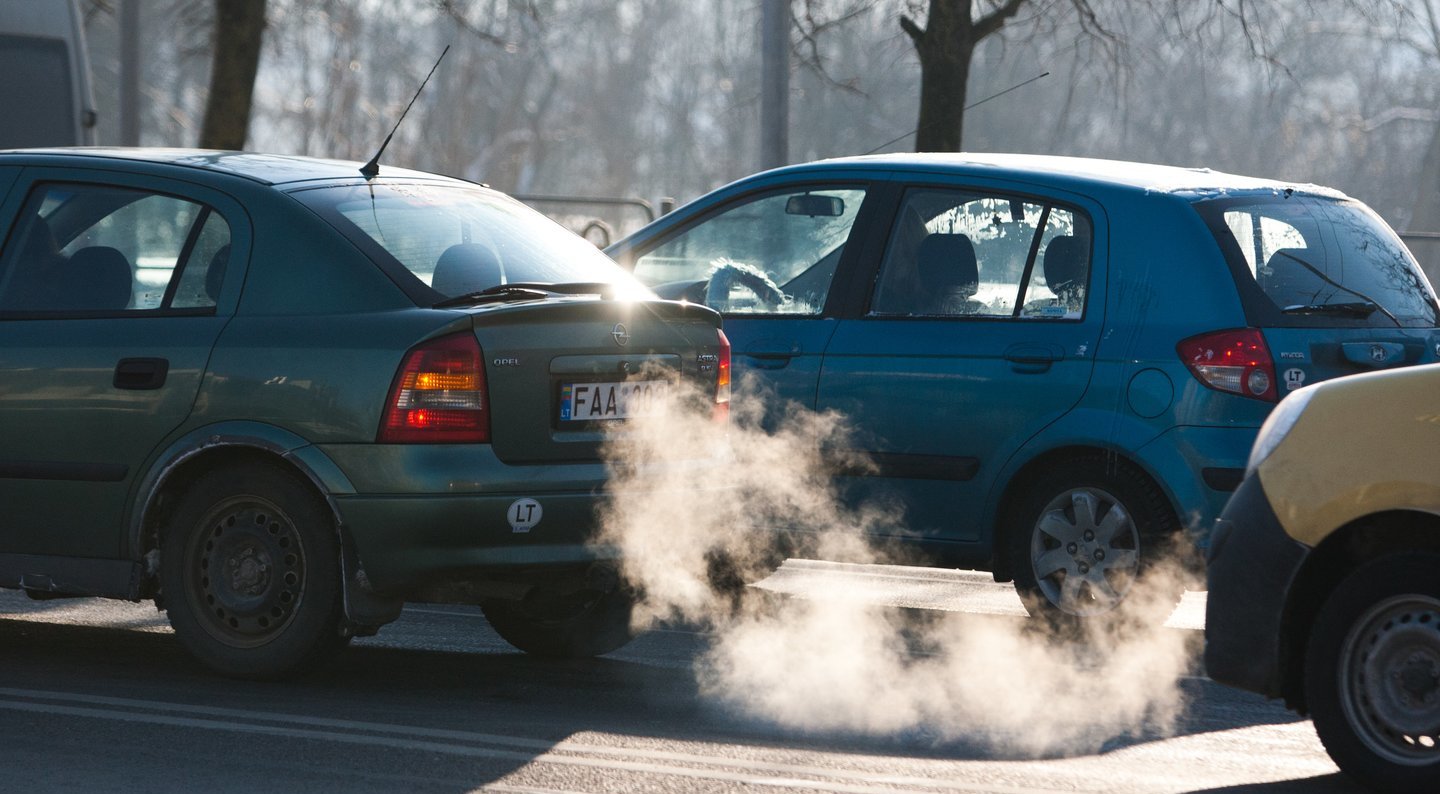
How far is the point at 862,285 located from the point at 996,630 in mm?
1466

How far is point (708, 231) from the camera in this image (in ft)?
27.5

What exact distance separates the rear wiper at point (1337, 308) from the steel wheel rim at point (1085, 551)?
0.95 meters

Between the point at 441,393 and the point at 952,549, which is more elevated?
the point at 441,393

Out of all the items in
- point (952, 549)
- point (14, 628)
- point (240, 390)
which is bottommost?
point (14, 628)

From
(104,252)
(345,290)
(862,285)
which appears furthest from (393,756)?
(862,285)

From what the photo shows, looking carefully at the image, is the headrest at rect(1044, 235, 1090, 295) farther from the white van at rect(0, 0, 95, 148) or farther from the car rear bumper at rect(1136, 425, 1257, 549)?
the white van at rect(0, 0, 95, 148)

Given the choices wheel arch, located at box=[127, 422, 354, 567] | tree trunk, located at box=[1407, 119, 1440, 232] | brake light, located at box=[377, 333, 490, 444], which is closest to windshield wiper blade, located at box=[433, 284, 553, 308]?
brake light, located at box=[377, 333, 490, 444]

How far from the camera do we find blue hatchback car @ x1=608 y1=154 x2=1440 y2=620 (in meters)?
6.96

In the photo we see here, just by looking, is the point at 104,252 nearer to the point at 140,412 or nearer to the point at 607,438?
the point at 140,412

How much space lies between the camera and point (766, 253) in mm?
8188

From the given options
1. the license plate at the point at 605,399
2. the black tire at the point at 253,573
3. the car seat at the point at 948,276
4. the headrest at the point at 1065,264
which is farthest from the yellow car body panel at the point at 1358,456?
the black tire at the point at 253,573

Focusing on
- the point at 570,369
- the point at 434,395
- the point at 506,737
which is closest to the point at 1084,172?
the point at 570,369

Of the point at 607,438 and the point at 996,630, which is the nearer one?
the point at 607,438

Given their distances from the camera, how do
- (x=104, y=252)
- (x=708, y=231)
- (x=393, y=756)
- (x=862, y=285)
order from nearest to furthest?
(x=393, y=756)
(x=104, y=252)
(x=862, y=285)
(x=708, y=231)
